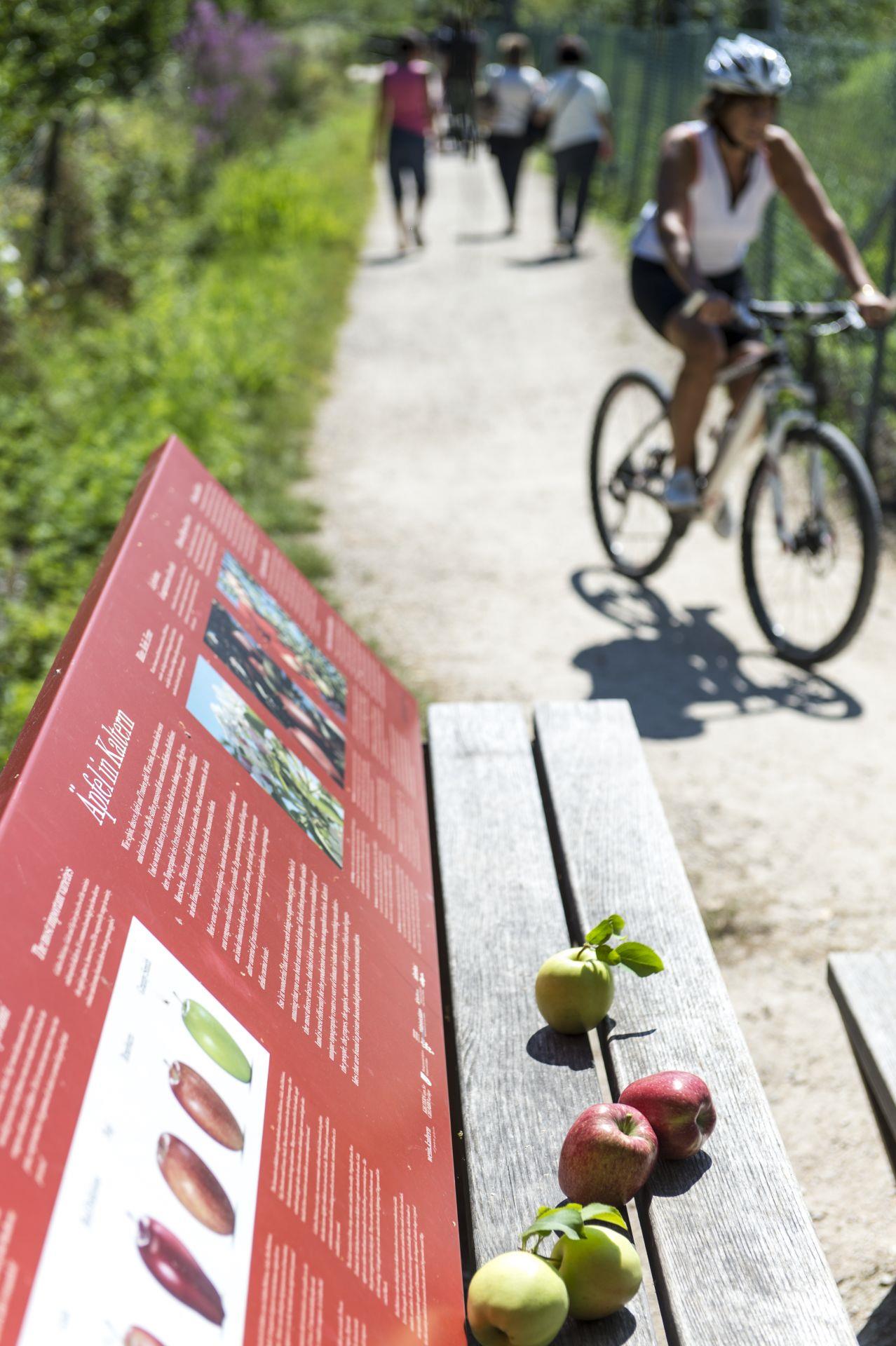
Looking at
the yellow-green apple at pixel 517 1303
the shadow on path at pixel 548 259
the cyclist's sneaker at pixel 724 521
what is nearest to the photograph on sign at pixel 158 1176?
the yellow-green apple at pixel 517 1303

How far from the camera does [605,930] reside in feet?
5.89

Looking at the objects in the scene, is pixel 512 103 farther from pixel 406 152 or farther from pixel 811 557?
pixel 811 557

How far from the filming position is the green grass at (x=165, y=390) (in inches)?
218

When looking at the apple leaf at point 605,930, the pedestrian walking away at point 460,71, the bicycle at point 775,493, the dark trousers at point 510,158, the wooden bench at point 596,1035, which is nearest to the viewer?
the wooden bench at point 596,1035

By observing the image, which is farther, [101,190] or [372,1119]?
[101,190]

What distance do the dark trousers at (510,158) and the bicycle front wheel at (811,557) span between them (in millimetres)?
9885

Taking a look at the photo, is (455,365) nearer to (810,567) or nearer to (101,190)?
(101,190)

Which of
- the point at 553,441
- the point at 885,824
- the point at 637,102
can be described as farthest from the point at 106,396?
the point at 637,102

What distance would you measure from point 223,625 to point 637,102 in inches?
633

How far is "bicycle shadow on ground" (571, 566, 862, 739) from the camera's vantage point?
4789 millimetres

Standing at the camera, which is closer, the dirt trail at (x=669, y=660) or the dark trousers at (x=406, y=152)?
the dirt trail at (x=669, y=660)

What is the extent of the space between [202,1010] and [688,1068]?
718mm

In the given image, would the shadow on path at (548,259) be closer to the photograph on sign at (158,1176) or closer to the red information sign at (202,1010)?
the red information sign at (202,1010)

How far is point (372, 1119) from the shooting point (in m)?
1.53
